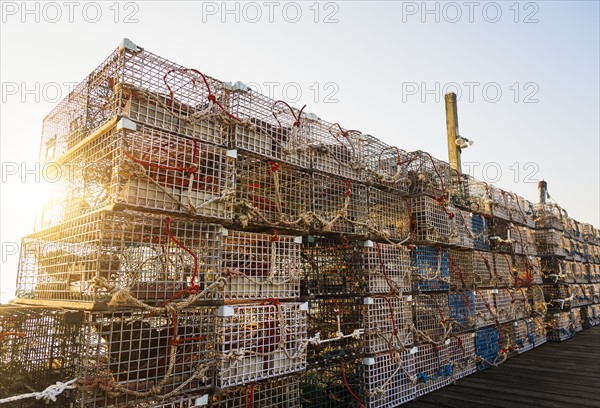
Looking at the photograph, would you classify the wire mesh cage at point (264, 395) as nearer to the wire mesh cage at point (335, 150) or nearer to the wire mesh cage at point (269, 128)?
the wire mesh cage at point (269, 128)

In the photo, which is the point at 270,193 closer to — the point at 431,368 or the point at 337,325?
the point at 337,325

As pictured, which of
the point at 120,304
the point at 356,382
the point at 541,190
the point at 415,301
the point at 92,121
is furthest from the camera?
the point at 541,190

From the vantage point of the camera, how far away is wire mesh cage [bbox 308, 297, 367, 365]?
5488 millimetres

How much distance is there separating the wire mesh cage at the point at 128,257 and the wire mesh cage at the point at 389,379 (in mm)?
2794

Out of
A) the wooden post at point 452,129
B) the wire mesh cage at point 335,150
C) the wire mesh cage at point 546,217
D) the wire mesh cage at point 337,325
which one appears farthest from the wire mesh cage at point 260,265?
the wire mesh cage at point 546,217

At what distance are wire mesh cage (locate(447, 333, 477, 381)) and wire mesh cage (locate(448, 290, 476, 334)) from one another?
0.16m

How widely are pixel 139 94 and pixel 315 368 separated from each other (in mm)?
3864

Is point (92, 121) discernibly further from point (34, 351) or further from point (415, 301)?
point (415, 301)

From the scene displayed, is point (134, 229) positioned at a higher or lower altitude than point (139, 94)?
lower

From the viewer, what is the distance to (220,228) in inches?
162

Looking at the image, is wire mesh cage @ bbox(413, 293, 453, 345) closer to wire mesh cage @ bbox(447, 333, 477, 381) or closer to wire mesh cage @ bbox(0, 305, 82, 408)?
wire mesh cage @ bbox(447, 333, 477, 381)

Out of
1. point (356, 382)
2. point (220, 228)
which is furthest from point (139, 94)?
point (356, 382)

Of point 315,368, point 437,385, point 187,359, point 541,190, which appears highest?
point 541,190

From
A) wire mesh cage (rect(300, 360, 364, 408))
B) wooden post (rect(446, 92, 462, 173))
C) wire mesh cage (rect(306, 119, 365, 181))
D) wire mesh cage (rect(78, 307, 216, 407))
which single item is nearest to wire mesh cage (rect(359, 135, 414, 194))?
wire mesh cage (rect(306, 119, 365, 181))
